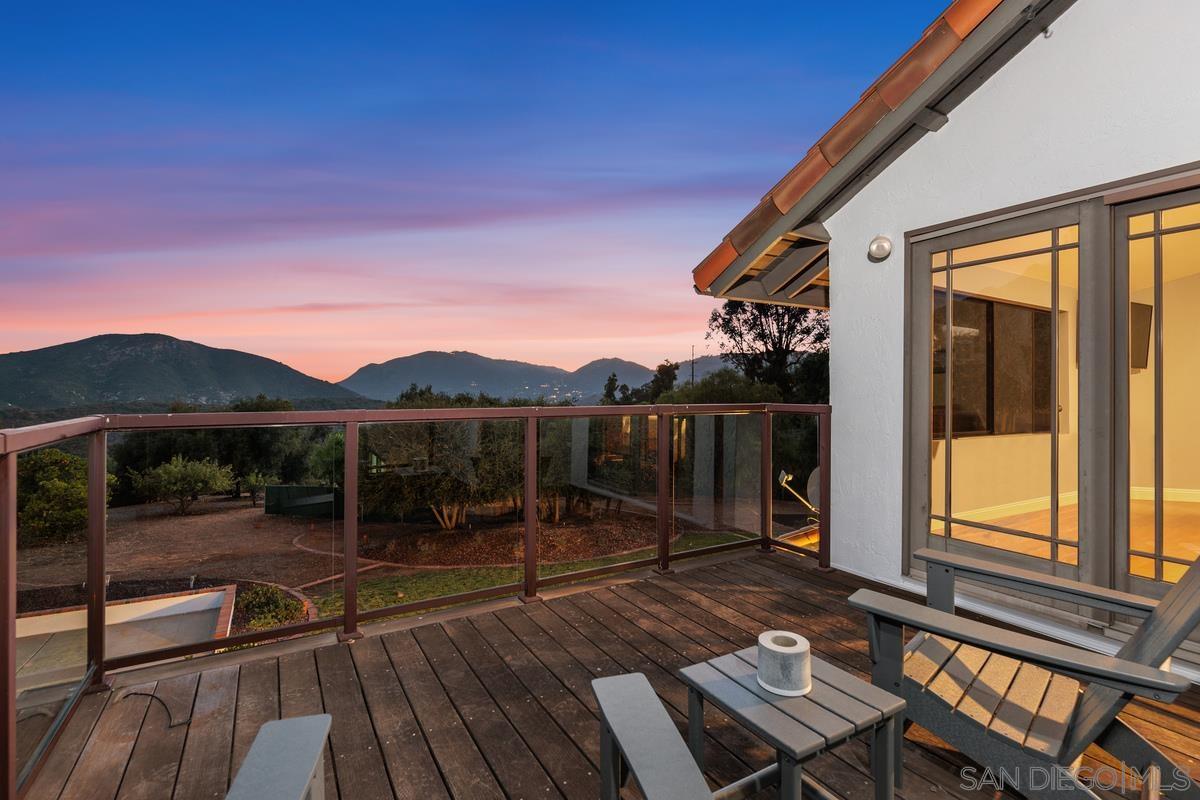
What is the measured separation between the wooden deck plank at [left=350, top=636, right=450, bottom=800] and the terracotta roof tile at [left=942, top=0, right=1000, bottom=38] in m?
3.95

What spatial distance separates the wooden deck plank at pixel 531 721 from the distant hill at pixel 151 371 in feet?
21.0

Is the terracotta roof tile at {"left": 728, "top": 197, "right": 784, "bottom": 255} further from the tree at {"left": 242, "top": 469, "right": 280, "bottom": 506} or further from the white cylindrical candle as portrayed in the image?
the tree at {"left": 242, "top": 469, "right": 280, "bottom": 506}

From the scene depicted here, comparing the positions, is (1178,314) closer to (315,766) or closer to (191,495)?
(315,766)

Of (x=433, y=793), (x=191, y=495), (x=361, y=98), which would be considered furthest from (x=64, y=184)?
(x=433, y=793)

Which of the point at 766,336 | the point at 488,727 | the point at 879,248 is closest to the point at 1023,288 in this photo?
the point at 879,248

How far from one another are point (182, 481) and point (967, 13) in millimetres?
4470

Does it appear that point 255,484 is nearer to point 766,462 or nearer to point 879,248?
point 766,462

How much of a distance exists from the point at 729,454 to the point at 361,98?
9.83m

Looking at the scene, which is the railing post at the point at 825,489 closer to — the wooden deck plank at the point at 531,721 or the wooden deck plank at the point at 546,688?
the wooden deck plank at the point at 546,688

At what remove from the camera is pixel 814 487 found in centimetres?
425

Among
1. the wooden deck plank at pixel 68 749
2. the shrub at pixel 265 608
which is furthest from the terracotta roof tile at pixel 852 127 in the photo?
the wooden deck plank at pixel 68 749

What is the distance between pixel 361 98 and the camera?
10078 mm

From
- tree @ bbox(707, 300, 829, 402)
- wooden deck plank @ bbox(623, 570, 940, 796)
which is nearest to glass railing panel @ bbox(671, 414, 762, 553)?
wooden deck plank @ bbox(623, 570, 940, 796)

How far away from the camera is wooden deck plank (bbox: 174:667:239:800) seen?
5.90ft
